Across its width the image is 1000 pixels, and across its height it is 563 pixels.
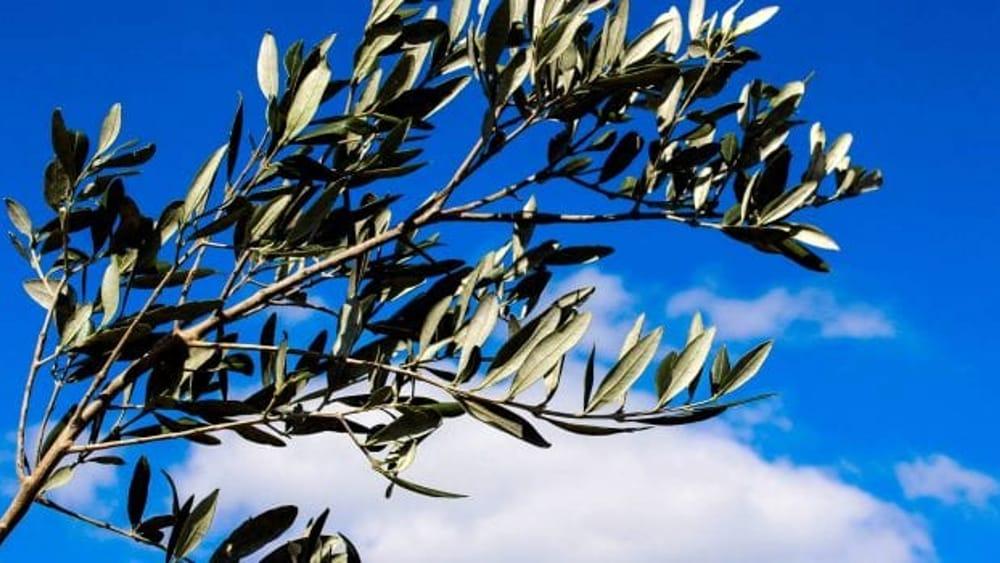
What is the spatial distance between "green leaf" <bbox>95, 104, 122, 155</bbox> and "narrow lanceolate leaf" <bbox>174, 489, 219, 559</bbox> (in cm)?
97

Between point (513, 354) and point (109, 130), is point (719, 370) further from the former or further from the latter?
point (109, 130)

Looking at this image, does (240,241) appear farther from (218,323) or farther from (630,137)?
(630,137)

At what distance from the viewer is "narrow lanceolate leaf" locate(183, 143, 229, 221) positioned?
316 cm

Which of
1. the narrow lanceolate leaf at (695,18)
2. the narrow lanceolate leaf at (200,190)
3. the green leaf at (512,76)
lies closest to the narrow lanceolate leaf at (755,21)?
the narrow lanceolate leaf at (695,18)

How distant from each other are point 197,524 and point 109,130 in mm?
1077

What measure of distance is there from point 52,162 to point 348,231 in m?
0.76

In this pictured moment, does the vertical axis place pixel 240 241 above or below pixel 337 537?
above

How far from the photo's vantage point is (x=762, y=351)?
2.93 m

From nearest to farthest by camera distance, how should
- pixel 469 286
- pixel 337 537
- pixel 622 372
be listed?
pixel 622 372
pixel 469 286
pixel 337 537

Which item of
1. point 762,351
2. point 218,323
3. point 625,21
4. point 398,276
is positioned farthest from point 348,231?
point 762,351

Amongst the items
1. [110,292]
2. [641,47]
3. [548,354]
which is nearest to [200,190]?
[110,292]

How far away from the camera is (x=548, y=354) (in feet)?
9.05

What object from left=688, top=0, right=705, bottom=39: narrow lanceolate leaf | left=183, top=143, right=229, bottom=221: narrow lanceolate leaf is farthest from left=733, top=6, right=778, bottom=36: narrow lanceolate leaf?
left=183, top=143, right=229, bottom=221: narrow lanceolate leaf

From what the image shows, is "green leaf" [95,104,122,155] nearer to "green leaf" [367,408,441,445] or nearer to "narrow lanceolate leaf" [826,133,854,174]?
"green leaf" [367,408,441,445]
